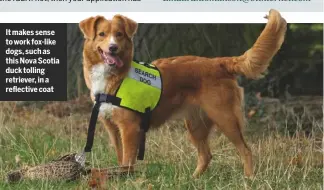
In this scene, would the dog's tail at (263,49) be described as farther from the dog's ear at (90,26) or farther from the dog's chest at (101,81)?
the dog's ear at (90,26)

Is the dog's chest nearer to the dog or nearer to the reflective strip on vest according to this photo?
the dog

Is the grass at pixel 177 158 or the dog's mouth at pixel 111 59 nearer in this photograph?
the grass at pixel 177 158

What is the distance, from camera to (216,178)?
19.3 feet

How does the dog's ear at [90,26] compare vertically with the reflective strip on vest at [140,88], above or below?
above

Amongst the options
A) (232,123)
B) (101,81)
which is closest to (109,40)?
(101,81)

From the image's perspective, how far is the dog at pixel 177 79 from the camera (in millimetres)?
5797

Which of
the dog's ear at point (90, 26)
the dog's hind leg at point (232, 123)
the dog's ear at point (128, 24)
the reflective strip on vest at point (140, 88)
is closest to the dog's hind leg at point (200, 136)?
the dog's hind leg at point (232, 123)

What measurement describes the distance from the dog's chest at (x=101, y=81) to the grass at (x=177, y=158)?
1.42 ft

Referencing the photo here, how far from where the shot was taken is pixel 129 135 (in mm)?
5812

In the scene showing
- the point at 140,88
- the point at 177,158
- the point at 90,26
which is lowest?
the point at 177,158

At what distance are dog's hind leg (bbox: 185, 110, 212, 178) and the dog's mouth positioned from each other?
92 cm

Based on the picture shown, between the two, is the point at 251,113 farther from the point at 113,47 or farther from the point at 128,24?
the point at 113,47

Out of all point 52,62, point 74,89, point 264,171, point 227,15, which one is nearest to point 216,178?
point 264,171

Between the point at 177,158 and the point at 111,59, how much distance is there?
127 cm
